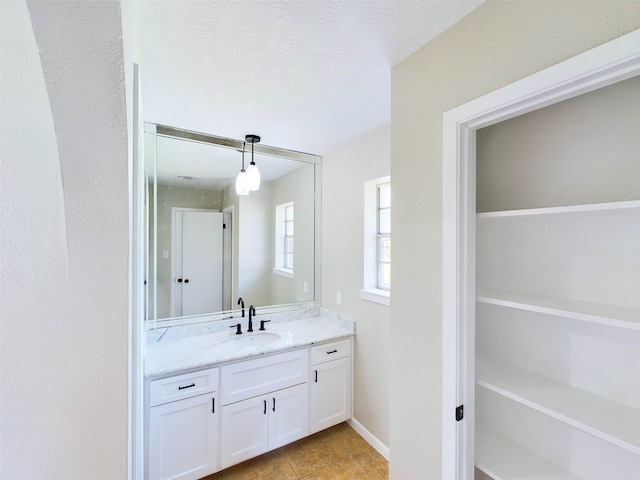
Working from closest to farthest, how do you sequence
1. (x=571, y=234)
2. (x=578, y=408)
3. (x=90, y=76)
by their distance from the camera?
(x=90, y=76) → (x=578, y=408) → (x=571, y=234)

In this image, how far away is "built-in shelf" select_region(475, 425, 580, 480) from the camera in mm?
1019

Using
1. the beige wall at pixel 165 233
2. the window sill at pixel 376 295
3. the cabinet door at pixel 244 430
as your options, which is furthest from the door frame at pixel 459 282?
the beige wall at pixel 165 233

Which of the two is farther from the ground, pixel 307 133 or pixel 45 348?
pixel 307 133

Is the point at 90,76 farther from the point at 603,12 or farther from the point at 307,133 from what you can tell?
the point at 307,133

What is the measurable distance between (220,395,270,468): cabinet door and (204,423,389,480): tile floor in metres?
0.15

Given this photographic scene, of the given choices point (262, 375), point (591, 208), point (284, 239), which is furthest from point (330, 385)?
point (591, 208)

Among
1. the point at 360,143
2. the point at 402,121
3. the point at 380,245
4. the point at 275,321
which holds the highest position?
the point at 360,143

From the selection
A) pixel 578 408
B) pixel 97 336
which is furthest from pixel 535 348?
pixel 97 336

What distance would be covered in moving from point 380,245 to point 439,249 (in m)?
1.21

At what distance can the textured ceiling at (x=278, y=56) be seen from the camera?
1.05 m

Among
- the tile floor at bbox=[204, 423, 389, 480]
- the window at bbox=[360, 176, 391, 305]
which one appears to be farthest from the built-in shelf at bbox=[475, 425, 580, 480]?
the window at bbox=[360, 176, 391, 305]

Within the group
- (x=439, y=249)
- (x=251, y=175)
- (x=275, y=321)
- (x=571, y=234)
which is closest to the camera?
(x=571, y=234)

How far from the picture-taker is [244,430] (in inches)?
76.0

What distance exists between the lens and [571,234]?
3.39ft
